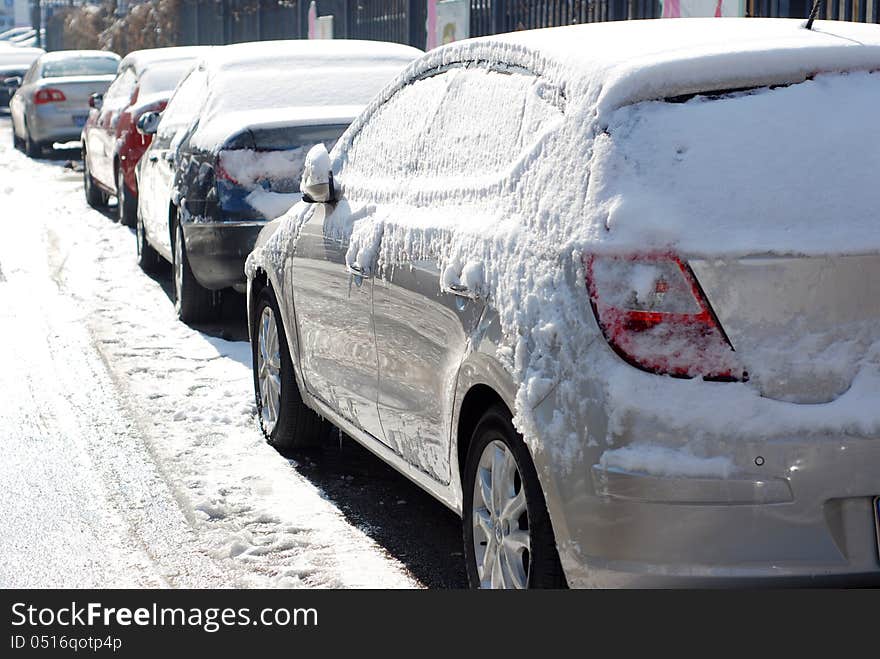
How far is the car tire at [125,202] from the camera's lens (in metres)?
14.9

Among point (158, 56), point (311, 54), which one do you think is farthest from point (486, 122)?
point (158, 56)

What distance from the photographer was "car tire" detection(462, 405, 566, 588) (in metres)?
4.00

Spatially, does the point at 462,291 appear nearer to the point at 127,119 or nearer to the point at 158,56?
the point at 127,119

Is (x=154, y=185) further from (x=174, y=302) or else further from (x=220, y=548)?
(x=220, y=548)

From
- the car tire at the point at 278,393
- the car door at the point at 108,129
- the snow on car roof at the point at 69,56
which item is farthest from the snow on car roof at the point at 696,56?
the snow on car roof at the point at 69,56

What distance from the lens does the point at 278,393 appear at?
6.86m

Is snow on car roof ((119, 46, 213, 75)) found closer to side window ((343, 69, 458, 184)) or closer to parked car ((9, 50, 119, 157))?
parked car ((9, 50, 119, 157))

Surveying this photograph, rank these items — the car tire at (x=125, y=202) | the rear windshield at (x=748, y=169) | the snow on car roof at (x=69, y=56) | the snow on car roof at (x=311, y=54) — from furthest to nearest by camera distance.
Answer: the snow on car roof at (x=69, y=56) < the car tire at (x=125, y=202) < the snow on car roof at (x=311, y=54) < the rear windshield at (x=748, y=169)

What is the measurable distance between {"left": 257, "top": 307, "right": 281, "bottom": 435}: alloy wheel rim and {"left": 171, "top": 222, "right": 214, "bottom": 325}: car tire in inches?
111

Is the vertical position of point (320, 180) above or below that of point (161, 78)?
above

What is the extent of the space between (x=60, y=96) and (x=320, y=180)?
19963mm

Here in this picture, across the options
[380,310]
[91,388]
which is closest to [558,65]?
[380,310]

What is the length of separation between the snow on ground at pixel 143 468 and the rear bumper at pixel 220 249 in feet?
1.31

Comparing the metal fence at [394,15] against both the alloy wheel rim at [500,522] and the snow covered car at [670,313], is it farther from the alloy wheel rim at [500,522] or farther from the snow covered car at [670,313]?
the alloy wheel rim at [500,522]
